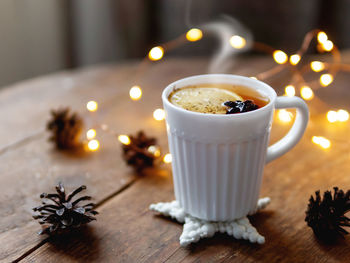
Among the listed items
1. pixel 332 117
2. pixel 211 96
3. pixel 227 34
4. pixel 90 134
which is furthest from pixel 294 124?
pixel 227 34

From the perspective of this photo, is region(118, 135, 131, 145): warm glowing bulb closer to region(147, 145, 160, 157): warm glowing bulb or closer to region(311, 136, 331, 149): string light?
region(147, 145, 160, 157): warm glowing bulb

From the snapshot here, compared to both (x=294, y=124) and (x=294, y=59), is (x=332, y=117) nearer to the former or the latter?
(x=294, y=59)

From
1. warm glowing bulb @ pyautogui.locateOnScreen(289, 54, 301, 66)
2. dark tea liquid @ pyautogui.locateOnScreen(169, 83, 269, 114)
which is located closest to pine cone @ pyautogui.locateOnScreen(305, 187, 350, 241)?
dark tea liquid @ pyautogui.locateOnScreen(169, 83, 269, 114)

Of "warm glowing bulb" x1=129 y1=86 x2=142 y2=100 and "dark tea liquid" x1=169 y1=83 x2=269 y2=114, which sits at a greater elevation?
"dark tea liquid" x1=169 y1=83 x2=269 y2=114

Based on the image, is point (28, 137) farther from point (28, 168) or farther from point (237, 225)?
point (237, 225)

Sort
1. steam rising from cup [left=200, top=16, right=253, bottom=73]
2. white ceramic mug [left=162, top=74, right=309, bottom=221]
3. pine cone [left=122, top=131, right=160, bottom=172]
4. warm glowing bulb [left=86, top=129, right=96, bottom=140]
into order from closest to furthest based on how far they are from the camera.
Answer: white ceramic mug [left=162, top=74, right=309, bottom=221] < pine cone [left=122, top=131, right=160, bottom=172] < warm glowing bulb [left=86, top=129, right=96, bottom=140] < steam rising from cup [left=200, top=16, right=253, bottom=73]
